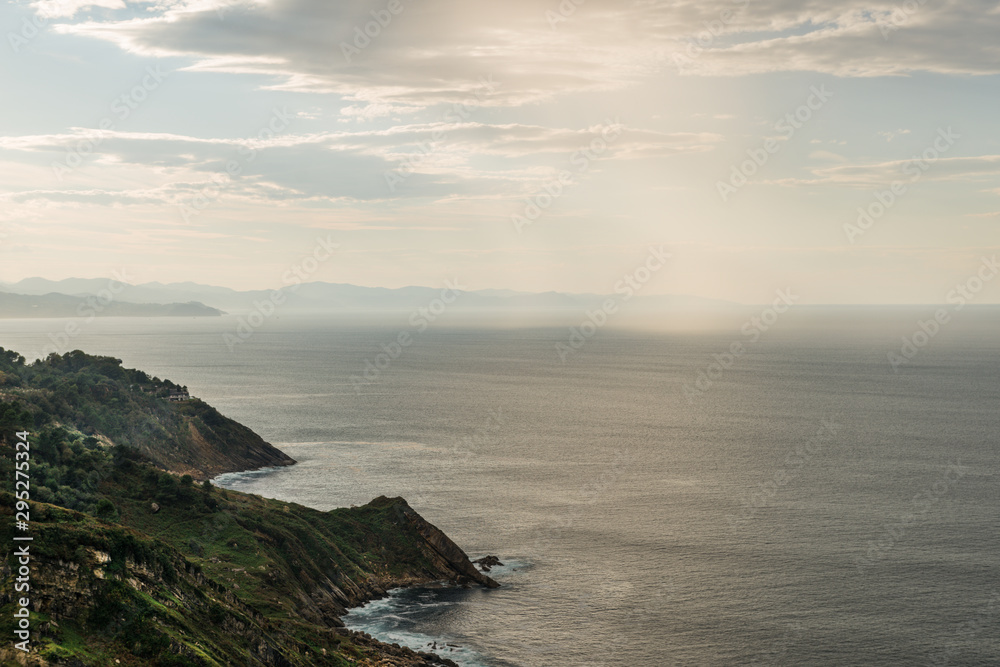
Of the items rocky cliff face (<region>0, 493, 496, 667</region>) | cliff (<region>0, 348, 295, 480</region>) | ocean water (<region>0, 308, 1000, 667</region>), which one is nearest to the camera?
rocky cliff face (<region>0, 493, 496, 667</region>)

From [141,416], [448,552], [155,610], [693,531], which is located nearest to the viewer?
[155,610]

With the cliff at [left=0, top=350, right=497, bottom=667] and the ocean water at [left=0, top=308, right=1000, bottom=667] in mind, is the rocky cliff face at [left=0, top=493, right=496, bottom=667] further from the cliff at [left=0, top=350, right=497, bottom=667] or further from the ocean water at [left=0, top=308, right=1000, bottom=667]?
the ocean water at [left=0, top=308, right=1000, bottom=667]

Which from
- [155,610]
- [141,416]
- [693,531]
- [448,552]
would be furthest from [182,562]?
[141,416]

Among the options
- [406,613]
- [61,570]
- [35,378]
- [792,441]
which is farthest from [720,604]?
[35,378]

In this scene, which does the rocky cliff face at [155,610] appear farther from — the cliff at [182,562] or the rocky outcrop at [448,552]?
the rocky outcrop at [448,552]

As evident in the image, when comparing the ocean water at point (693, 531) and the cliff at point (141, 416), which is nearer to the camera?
the ocean water at point (693, 531)

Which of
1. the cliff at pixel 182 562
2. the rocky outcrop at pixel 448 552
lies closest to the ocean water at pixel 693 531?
the rocky outcrop at pixel 448 552

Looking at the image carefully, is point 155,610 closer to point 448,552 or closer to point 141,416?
point 448,552

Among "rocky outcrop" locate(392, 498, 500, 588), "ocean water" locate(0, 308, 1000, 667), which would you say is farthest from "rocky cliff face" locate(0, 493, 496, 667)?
"rocky outcrop" locate(392, 498, 500, 588)

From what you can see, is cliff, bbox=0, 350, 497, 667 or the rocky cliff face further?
cliff, bbox=0, 350, 497, 667
